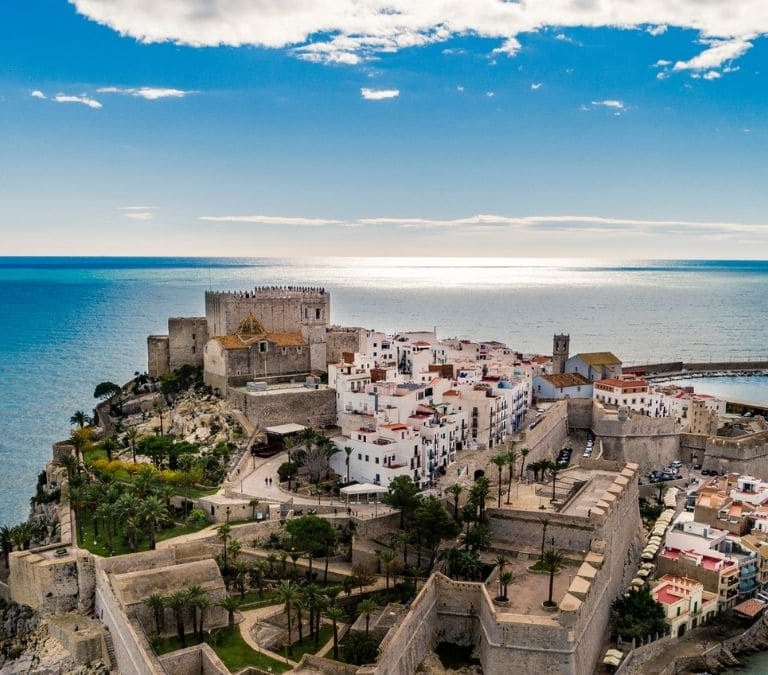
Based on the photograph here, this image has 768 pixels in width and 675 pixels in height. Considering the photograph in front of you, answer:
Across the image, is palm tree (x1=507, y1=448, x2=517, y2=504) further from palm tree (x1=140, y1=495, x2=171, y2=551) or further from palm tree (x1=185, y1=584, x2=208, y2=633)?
palm tree (x1=140, y1=495, x2=171, y2=551)

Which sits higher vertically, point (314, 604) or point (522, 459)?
point (522, 459)

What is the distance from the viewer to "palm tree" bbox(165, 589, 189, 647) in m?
25.8

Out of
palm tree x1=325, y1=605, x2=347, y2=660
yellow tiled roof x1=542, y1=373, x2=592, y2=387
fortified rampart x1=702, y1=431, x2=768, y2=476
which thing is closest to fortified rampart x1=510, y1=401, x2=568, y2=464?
yellow tiled roof x1=542, y1=373, x2=592, y2=387

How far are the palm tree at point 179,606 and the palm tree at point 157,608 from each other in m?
0.28

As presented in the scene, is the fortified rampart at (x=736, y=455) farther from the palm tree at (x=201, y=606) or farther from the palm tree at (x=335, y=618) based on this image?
the palm tree at (x=201, y=606)

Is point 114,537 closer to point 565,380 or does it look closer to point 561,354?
point 565,380

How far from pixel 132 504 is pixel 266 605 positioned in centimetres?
674

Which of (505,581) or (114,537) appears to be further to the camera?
(114,537)

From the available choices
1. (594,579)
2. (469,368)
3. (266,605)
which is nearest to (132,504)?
(266,605)

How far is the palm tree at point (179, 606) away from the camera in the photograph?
2575cm

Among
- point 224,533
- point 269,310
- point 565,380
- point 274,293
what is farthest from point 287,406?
point 565,380

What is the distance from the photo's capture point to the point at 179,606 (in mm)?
25734

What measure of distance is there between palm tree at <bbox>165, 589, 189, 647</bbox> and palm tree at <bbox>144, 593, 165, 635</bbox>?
0.28 metres

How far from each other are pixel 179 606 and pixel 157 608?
987 mm
